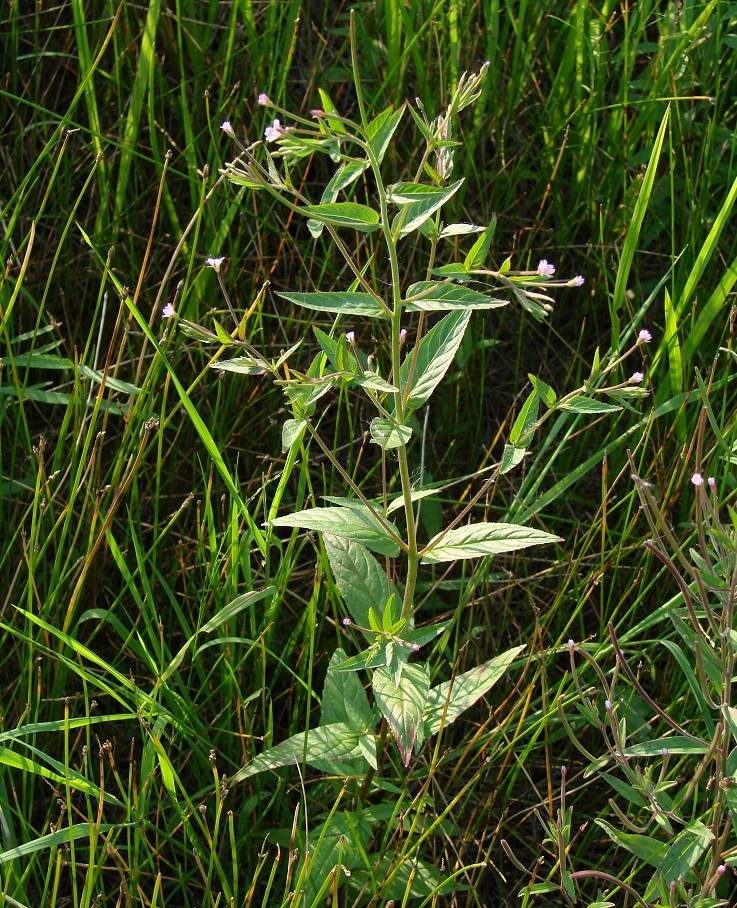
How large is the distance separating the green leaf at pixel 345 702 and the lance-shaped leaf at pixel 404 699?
19 cm

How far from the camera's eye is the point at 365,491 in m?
2.00

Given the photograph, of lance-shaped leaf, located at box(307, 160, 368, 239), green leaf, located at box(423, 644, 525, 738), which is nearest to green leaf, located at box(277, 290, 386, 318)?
lance-shaped leaf, located at box(307, 160, 368, 239)

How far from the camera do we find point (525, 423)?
1.40m

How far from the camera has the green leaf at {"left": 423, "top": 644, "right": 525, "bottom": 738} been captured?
148cm

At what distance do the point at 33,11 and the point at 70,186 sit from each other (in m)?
0.54

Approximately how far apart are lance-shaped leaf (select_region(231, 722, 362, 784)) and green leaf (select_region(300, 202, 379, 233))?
81 cm

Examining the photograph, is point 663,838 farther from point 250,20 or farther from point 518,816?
point 250,20

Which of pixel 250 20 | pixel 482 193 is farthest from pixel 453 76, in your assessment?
pixel 250 20

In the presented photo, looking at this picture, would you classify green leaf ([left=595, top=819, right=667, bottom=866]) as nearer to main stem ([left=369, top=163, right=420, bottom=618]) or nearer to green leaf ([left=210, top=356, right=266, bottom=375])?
main stem ([left=369, top=163, right=420, bottom=618])

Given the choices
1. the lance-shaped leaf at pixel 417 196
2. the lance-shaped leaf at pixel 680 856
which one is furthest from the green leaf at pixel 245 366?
the lance-shaped leaf at pixel 680 856

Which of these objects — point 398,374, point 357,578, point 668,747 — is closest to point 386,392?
point 398,374

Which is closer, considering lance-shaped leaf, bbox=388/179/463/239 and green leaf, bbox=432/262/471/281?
lance-shaped leaf, bbox=388/179/463/239

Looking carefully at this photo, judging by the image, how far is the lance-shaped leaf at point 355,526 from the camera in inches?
54.6

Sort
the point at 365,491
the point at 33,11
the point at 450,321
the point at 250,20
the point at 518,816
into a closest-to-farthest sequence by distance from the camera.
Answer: the point at 450,321 < the point at 518,816 < the point at 365,491 < the point at 250,20 < the point at 33,11
